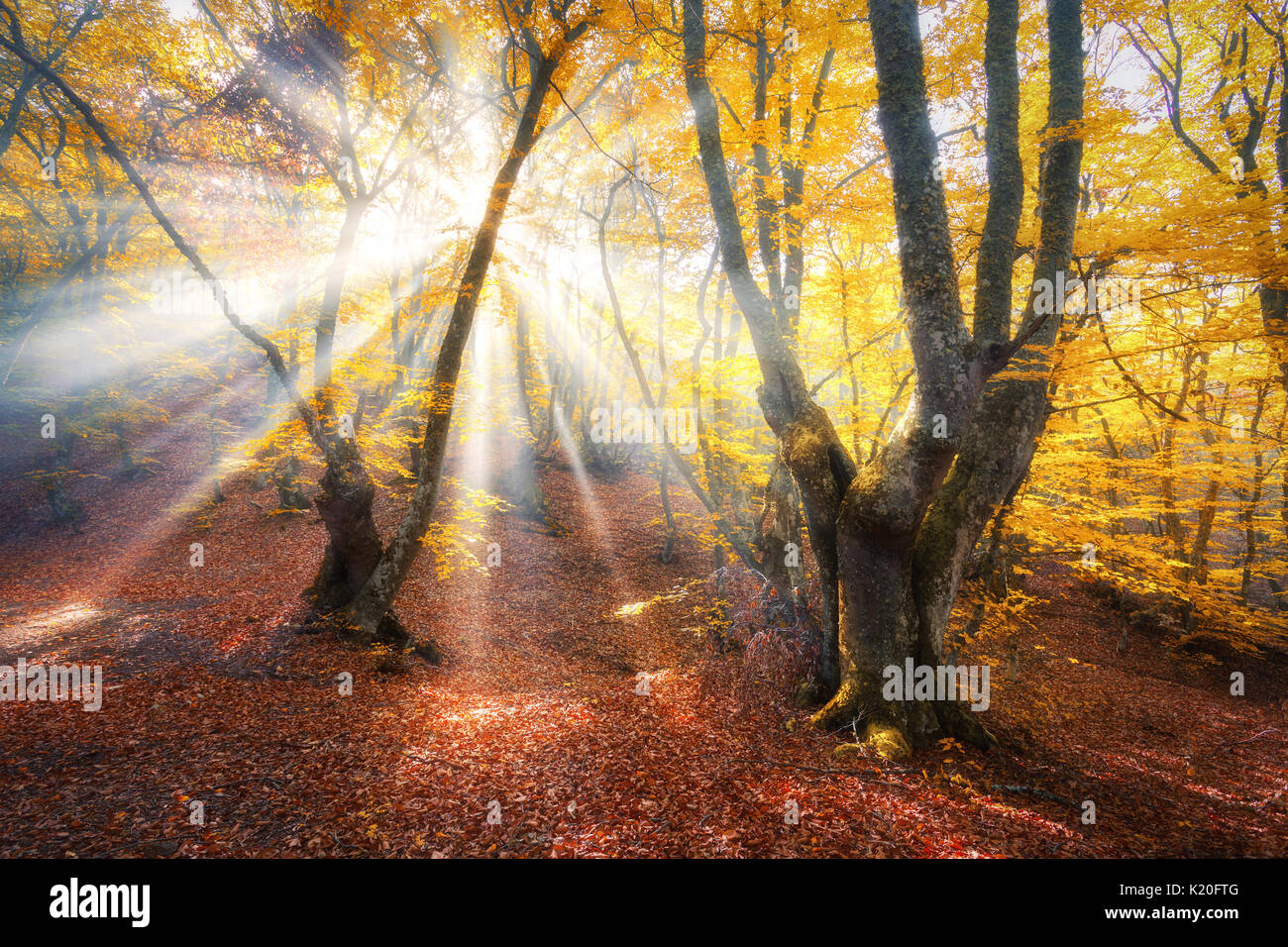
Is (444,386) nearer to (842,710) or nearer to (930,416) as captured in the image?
(930,416)

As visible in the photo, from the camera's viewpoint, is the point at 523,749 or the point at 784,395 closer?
the point at 523,749

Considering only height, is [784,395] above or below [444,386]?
below

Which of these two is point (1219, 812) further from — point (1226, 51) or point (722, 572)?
point (1226, 51)

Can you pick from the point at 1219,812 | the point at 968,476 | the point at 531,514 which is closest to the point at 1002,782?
the point at 1219,812

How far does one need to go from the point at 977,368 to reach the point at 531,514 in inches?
504

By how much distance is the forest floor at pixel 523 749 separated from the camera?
3270 mm

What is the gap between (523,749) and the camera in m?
4.68

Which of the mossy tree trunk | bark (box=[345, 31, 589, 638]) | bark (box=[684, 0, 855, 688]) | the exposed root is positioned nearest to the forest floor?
the exposed root

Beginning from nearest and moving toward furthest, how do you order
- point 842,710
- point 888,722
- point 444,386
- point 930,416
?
point 930,416 < point 888,722 < point 842,710 < point 444,386

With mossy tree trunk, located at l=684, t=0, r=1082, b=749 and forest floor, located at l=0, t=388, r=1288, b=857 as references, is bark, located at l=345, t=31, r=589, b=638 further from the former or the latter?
mossy tree trunk, located at l=684, t=0, r=1082, b=749

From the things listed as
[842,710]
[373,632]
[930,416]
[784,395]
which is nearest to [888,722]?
[842,710]

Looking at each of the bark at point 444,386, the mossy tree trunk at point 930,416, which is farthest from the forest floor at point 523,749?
the mossy tree trunk at point 930,416

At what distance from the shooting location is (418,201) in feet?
45.9

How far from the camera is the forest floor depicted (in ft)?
10.7
